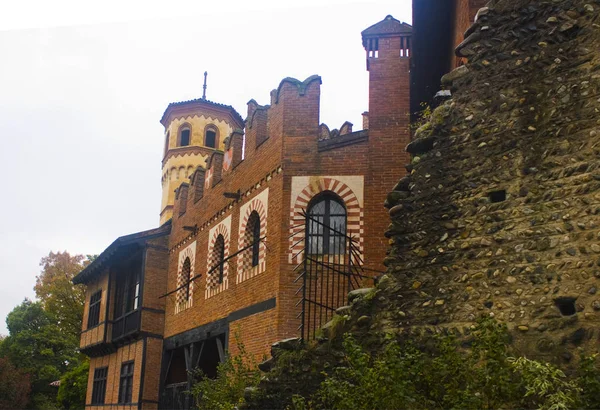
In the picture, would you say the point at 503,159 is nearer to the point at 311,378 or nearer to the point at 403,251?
the point at 403,251

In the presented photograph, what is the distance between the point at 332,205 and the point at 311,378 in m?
8.94

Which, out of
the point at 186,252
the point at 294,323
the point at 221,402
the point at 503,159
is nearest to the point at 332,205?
the point at 294,323

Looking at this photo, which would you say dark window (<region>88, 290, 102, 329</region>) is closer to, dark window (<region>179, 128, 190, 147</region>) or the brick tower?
dark window (<region>179, 128, 190, 147</region>)

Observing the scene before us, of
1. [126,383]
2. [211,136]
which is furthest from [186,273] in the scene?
[211,136]

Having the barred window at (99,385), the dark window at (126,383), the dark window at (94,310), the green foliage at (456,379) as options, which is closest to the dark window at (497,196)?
the green foliage at (456,379)

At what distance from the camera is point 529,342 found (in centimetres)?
682

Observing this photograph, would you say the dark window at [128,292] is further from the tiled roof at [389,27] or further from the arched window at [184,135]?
the tiled roof at [389,27]

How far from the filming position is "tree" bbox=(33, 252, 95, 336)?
46.1m

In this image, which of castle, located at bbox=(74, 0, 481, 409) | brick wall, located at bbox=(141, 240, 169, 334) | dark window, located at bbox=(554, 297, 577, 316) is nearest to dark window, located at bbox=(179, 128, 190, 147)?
castle, located at bbox=(74, 0, 481, 409)

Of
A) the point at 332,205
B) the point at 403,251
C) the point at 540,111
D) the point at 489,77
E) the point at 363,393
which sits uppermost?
the point at 332,205

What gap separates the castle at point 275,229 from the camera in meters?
16.3

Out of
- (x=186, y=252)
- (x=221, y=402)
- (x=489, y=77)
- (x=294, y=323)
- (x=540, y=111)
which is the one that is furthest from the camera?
(x=186, y=252)

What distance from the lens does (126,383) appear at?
1001 inches

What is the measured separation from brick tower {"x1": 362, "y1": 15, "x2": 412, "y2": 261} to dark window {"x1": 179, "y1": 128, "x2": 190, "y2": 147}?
841 inches
